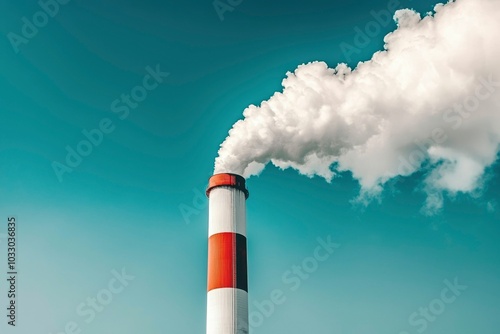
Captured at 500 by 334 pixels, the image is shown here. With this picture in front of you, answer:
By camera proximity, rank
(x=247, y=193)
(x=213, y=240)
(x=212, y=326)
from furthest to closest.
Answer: (x=247, y=193), (x=213, y=240), (x=212, y=326)

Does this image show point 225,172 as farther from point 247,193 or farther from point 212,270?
point 212,270

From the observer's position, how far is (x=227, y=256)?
25.8 meters

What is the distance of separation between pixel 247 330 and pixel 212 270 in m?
3.16

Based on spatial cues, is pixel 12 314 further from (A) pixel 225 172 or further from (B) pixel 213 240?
(A) pixel 225 172

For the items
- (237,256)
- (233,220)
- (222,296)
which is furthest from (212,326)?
(233,220)

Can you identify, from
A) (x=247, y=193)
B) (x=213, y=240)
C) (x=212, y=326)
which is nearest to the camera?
(x=212, y=326)

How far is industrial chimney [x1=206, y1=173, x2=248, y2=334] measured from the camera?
24.6m

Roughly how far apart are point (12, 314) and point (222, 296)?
8.72 m

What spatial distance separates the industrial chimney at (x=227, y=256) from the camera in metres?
24.6

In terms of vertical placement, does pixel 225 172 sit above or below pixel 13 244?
above

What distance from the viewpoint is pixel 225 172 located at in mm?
28516

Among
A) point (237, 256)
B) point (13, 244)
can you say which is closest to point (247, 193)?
point (237, 256)

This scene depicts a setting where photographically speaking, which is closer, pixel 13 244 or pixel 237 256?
pixel 13 244

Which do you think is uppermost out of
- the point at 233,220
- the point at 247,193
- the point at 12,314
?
the point at 247,193
